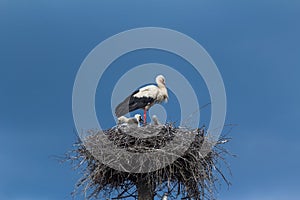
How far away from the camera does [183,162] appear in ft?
25.9

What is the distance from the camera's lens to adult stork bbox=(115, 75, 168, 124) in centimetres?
977

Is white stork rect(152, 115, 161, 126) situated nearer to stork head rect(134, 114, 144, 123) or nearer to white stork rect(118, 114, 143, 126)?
white stork rect(118, 114, 143, 126)

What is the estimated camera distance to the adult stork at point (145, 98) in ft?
32.0

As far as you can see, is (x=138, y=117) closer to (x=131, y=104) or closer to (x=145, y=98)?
(x=131, y=104)

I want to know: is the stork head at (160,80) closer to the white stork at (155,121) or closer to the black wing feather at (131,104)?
the black wing feather at (131,104)

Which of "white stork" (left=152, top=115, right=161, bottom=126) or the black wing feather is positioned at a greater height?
the black wing feather

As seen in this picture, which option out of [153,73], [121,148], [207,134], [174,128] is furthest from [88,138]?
[153,73]

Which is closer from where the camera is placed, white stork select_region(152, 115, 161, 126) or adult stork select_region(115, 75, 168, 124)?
white stork select_region(152, 115, 161, 126)

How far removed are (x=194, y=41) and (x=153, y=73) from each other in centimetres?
125

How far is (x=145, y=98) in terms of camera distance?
1002 cm

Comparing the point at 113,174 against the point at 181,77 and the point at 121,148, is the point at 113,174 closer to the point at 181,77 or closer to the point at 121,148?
the point at 121,148

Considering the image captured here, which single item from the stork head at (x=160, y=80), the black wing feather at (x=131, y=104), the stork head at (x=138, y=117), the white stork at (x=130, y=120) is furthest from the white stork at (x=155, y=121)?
the stork head at (x=160, y=80)

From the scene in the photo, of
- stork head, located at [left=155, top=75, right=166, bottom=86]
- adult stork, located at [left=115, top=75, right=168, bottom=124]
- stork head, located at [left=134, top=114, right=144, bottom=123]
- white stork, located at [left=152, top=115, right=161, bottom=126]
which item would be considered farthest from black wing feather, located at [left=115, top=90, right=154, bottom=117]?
white stork, located at [left=152, top=115, right=161, bottom=126]

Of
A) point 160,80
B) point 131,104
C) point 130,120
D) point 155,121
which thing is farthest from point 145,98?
point 155,121
